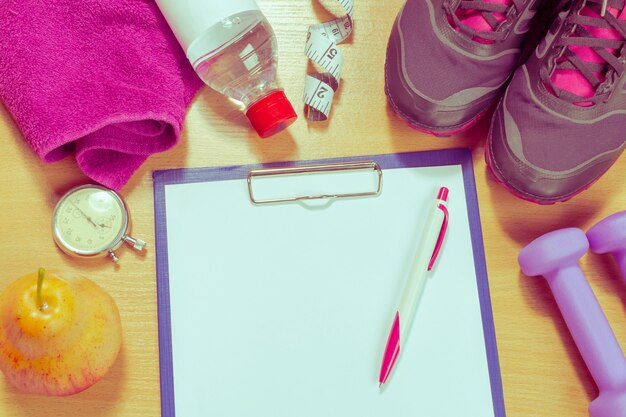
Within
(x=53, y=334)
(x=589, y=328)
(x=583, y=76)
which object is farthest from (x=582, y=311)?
(x=53, y=334)

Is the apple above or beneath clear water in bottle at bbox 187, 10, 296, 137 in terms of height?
beneath

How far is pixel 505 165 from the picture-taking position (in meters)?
0.65

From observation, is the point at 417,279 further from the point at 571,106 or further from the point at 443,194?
the point at 571,106

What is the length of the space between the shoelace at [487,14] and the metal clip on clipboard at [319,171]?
0.56ft

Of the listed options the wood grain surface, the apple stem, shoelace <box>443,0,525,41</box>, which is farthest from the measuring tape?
the apple stem

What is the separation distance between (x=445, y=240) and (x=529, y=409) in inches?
7.9

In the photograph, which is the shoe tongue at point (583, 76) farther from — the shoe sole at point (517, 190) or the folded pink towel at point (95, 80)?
the folded pink towel at point (95, 80)

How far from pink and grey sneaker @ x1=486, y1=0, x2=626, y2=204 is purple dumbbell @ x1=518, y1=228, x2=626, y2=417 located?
0.06 meters

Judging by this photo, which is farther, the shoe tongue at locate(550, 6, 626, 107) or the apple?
the shoe tongue at locate(550, 6, 626, 107)

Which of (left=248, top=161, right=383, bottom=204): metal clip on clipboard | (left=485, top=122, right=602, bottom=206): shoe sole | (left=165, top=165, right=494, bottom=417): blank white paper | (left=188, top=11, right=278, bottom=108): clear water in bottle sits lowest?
(left=165, top=165, right=494, bottom=417): blank white paper

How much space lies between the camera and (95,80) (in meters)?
0.63

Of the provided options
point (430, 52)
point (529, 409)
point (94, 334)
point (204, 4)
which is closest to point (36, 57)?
point (204, 4)

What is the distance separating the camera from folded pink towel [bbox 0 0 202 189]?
2.03 ft

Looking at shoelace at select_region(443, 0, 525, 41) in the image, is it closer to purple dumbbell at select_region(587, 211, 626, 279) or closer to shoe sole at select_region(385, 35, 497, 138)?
shoe sole at select_region(385, 35, 497, 138)
